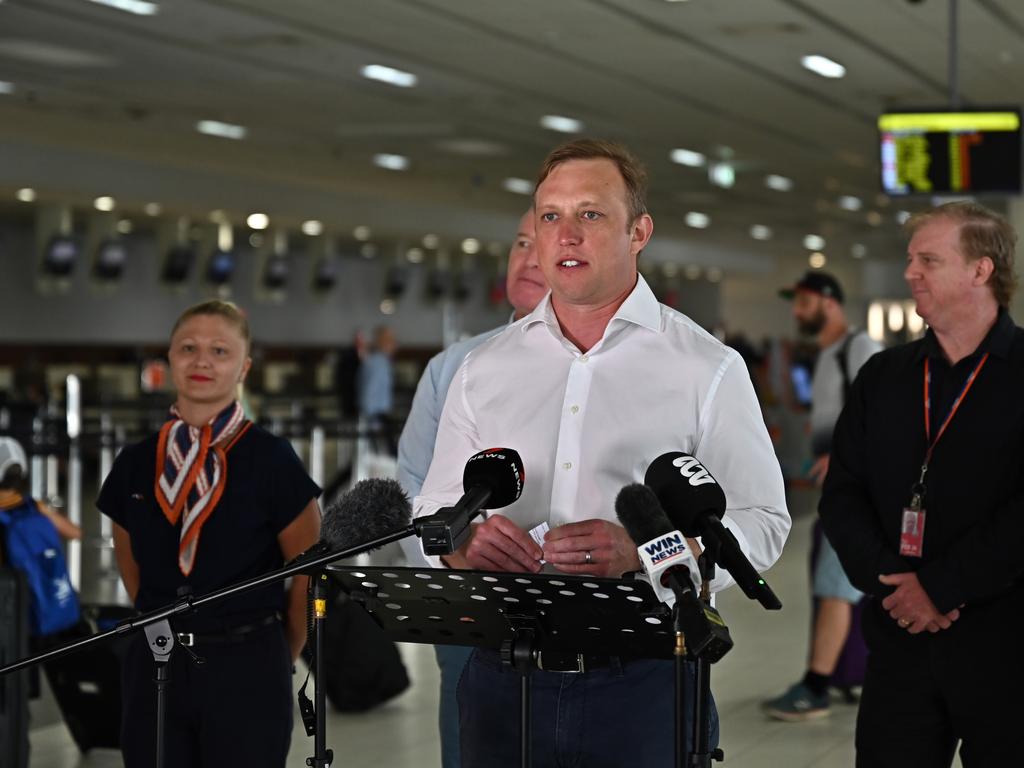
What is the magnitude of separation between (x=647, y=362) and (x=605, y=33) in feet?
30.5

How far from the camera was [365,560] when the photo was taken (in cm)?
888

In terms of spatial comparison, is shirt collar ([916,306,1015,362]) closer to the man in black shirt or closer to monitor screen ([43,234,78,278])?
the man in black shirt

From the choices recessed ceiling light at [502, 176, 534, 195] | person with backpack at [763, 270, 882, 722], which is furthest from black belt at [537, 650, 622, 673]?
recessed ceiling light at [502, 176, 534, 195]

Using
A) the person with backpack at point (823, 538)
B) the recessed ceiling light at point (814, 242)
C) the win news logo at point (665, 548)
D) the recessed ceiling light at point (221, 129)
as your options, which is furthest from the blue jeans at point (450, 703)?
the recessed ceiling light at point (814, 242)

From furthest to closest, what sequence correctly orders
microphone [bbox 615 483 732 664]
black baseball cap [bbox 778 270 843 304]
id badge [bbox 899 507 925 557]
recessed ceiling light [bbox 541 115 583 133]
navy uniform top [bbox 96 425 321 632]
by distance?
recessed ceiling light [bbox 541 115 583 133], black baseball cap [bbox 778 270 843 304], navy uniform top [bbox 96 425 321 632], id badge [bbox 899 507 925 557], microphone [bbox 615 483 732 664]

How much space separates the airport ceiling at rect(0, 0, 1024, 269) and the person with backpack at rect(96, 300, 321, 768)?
7188mm

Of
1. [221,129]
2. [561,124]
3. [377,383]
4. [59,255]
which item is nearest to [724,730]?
[561,124]

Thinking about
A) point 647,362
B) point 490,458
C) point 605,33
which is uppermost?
point 605,33

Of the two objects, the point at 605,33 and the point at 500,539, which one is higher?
the point at 605,33

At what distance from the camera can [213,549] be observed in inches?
131

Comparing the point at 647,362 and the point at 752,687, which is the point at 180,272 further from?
the point at 647,362

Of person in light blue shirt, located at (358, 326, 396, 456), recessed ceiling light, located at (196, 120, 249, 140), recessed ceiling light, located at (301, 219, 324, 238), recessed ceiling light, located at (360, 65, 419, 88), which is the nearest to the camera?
recessed ceiling light, located at (360, 65, 419, 88)

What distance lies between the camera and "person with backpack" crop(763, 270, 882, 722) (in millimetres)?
5996

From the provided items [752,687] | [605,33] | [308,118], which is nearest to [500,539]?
[752,687]
